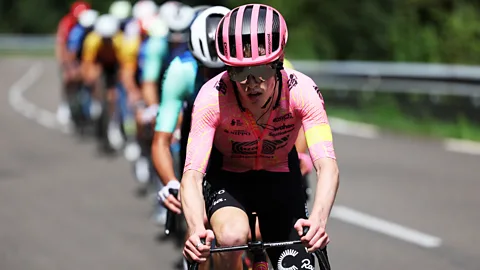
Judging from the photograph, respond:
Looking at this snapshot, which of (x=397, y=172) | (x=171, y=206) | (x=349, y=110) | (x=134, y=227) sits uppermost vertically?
(x=171, y=206)

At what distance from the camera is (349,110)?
20.7 meters

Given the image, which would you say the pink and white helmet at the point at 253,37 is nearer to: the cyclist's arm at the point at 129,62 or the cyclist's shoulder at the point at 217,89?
the cyclist's shoulder at the point at 217,89

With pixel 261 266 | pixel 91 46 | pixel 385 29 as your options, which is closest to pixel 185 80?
pixel 261 266

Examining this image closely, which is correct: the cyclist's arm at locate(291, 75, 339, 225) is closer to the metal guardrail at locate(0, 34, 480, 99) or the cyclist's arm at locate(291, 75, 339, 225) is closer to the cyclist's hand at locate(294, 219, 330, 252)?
the cyclist's hand at locate(294, 219, 330, 252)

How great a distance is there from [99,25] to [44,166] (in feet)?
7.86

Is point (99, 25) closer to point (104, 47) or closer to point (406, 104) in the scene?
point (104, 47)

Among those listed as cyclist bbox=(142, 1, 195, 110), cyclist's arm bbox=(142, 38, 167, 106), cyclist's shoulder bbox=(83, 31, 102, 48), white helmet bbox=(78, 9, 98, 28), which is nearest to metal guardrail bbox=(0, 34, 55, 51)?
white helmet bbox=(78, 9, 98, 28)

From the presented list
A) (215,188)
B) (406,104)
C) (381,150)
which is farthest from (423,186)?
(215,188)

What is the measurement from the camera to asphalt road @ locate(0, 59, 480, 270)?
9.24 m

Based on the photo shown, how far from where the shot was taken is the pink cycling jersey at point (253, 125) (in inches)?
204

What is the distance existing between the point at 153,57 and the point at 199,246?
6.41 meters

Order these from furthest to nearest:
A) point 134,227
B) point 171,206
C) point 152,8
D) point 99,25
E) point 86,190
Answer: point 99,25
point 152,8
point 86,190
point 134,227
point 171,206

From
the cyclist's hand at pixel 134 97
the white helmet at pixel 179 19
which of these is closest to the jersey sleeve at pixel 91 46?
the cyclist's hand at pixel 134 97

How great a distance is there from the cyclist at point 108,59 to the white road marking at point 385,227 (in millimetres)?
5696
